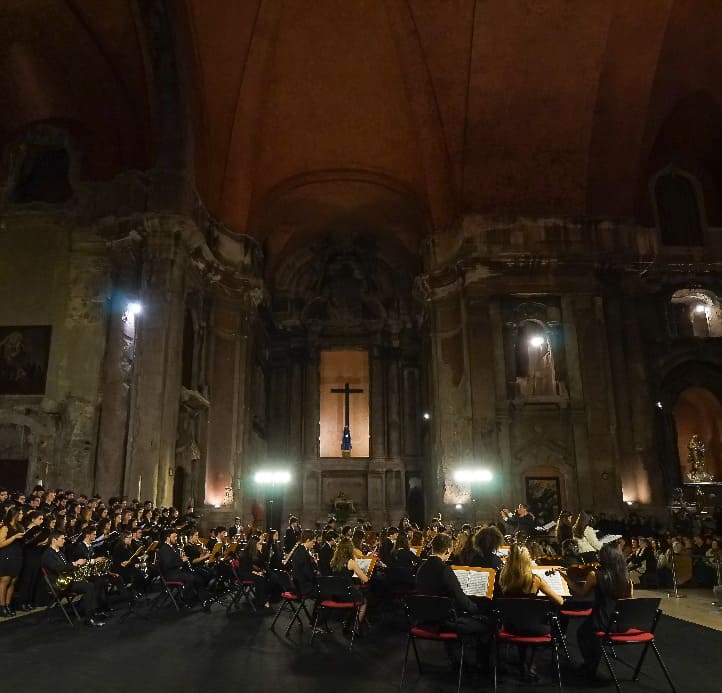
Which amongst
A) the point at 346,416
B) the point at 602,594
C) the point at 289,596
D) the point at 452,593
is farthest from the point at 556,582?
the point at 346,416

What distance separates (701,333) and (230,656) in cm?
2349

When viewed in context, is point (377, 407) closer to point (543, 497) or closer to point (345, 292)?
point (345, 292)

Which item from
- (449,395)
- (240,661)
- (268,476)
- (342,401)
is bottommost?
(240,661)

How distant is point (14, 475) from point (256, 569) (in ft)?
33.8

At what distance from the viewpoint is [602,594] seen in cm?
654

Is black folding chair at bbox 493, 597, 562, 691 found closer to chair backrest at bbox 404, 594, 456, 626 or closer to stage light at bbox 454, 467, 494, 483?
chair backrest at bbox 404, 594, 456, 626

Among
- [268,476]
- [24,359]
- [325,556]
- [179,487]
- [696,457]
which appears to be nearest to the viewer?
[325,556]

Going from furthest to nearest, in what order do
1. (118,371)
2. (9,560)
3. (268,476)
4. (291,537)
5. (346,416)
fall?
1. (346,416)
2. (268,476)
3. (118,371)
4. (291,537)
5. (9,560)

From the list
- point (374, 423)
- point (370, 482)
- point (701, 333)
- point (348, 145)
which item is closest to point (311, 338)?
point (374, 423)

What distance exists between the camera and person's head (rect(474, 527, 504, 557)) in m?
7.85

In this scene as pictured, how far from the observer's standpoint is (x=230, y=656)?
7.63 metres

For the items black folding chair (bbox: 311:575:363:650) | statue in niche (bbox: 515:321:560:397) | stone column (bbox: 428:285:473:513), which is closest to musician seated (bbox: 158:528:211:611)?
black folding chair (bbox: 311:575:363:650)

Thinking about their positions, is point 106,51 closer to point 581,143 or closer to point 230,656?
point 581,143

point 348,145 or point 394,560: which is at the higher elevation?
point 348,145
